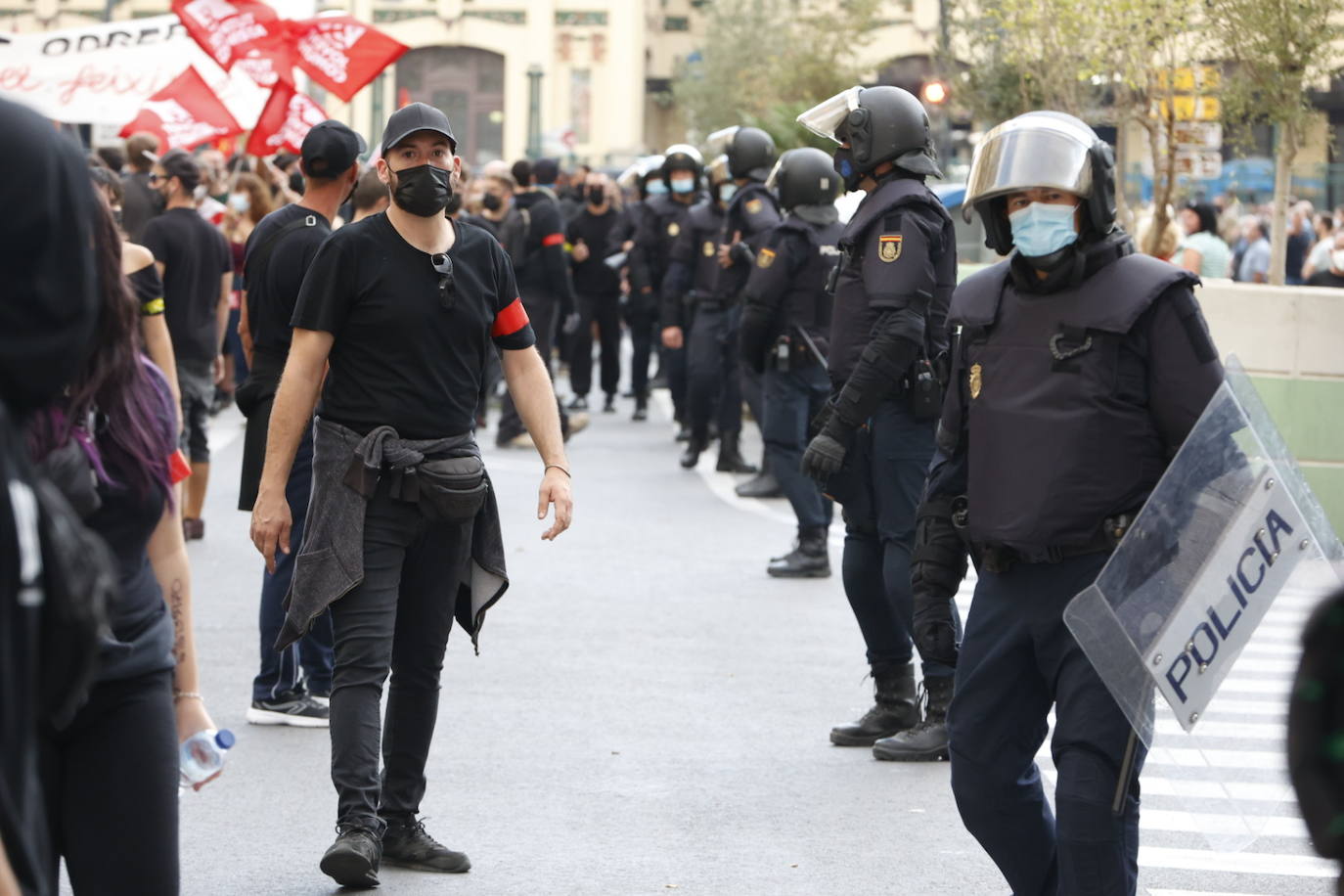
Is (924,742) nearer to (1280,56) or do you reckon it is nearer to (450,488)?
(450,488)

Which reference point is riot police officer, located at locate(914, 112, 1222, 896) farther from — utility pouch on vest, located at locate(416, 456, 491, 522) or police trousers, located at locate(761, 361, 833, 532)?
police trousers, located at locate(761, 361, 833, 532)

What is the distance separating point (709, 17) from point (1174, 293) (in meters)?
47.4

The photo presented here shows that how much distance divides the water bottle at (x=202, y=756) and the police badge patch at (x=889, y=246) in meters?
3.67

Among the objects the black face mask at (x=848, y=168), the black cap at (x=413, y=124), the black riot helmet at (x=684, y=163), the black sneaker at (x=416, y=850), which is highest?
the black cap at (x=413, y=124)

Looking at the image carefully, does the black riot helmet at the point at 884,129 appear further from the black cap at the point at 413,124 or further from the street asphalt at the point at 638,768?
the street asphalt at the point at 638,768

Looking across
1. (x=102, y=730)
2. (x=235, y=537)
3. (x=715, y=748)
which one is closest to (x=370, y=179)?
(x=715, y=748)

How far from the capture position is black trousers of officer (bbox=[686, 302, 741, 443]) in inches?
572

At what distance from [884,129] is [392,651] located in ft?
8.07

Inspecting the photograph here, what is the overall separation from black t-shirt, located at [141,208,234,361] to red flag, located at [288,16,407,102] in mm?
5655

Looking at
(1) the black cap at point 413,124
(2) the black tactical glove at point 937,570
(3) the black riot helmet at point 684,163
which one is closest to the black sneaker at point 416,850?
(2) the black tactical glove at point 937,570

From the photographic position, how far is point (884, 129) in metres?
6.82

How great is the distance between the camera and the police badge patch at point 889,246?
22.4 feet

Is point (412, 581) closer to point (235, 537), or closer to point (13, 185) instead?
point (13, 185)

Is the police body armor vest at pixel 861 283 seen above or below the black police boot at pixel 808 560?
above
